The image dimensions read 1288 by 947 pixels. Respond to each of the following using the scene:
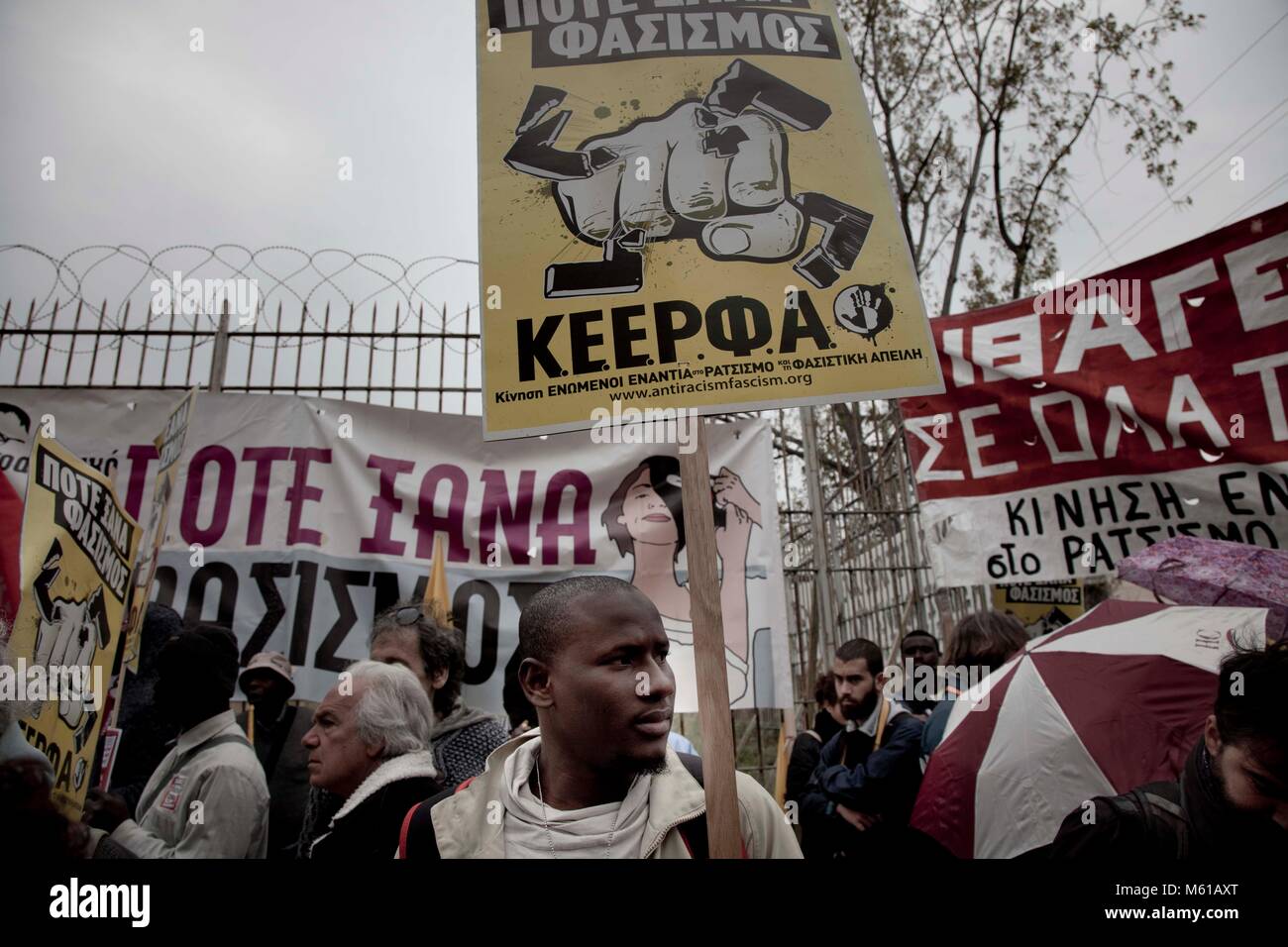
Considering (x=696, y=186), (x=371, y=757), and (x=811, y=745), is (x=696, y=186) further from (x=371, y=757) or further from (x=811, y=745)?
(x=811, y=745)

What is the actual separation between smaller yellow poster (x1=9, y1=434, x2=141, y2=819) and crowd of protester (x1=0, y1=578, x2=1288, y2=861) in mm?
217

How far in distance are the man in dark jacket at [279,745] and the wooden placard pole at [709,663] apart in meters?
2.44

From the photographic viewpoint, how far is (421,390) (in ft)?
20.3

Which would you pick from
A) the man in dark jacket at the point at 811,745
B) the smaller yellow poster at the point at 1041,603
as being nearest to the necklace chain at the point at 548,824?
the man in dark jacket at the point at 811,745

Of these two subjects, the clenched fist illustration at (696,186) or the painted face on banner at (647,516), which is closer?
the clenched fist illustration at (696,186)

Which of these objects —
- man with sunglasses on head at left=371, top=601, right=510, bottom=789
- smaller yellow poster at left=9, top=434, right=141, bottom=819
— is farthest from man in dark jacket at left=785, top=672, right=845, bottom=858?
smaller yellow poster at left=9, top=434, right=141, bottom=819

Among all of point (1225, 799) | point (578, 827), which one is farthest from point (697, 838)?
point (1225, 799)

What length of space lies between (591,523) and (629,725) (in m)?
3.99

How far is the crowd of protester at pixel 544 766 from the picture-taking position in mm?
1743

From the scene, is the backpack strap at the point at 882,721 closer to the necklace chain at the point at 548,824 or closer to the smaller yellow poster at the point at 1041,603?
the necklace chain at the point at 548,824

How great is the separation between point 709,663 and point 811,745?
3.21m

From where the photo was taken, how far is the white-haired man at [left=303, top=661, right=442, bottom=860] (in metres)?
2.40
